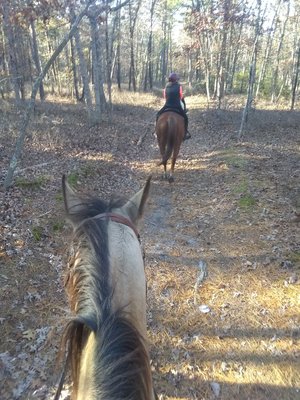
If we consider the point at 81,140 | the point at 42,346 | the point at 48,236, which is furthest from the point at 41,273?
the point at 81,140

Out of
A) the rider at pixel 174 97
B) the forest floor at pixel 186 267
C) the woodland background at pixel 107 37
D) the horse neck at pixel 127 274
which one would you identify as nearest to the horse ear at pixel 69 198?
the horse neck at pixel 127 274

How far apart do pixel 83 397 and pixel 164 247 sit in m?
5.06

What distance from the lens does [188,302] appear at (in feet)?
16.1

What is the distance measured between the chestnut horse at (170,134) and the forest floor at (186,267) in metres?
0.71

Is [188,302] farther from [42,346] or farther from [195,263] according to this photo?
[42,346]

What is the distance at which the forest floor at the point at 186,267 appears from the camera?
3789 mm

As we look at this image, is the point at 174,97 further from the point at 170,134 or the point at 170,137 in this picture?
the point at 170,137

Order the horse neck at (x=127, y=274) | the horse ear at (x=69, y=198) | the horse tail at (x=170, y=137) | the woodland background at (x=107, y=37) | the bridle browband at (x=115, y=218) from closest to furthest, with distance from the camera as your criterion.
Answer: the horse neck at (x=127, y=274) → the bridle browband at (x=115, y=218) → the horse ear at (x=69, y=198) → the horse tail at (x=170, y=137) → the woodland background at (x=107, y=37)

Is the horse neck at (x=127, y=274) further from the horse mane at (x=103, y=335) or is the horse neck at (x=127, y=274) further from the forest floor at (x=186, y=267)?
the forest floor at (x=186, y=267)

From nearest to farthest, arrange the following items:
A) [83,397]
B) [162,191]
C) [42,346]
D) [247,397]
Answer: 1. [83,397]
2. [247,397]
3. [42,346]
4. [162,191]

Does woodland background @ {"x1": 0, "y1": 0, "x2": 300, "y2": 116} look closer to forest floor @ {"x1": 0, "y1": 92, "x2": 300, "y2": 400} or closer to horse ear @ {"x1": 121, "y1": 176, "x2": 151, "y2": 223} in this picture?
forest floor @ {"x1": 0, "y1": 92, "x2": 300, "y2": 400}

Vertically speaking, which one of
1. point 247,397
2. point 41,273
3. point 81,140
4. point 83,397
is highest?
point 83,397

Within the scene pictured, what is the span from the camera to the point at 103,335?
4.20ft

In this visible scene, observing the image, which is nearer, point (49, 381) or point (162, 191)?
point (49, 381)
